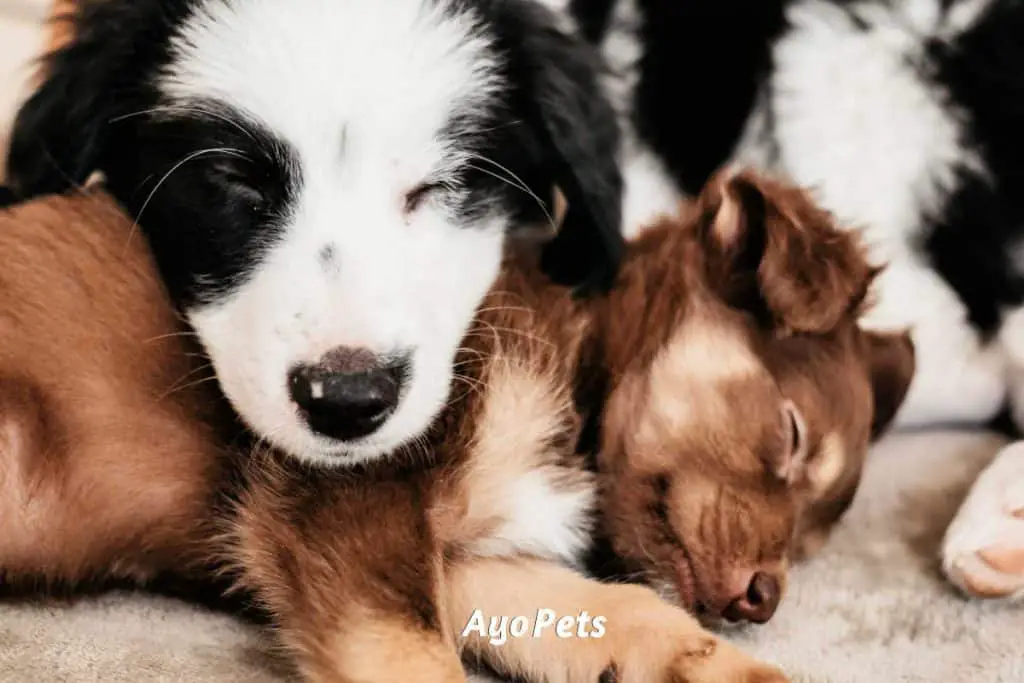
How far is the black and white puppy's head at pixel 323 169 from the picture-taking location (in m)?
1.04

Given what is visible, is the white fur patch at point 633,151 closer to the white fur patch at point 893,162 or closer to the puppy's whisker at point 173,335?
the white fur patch at point 893,162

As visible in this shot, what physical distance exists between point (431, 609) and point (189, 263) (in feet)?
Result: 1.52

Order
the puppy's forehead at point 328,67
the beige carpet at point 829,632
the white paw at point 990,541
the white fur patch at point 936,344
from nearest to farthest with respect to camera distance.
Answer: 1. the beige carpet at point 829,632
2. the puppy's forehead at point 328,67
3. the white paw at point 990,541
4. the white fur patch at point 936,344

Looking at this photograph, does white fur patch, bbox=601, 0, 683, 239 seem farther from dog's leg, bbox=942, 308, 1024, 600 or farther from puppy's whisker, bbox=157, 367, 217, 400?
puppy's whisker, bbox=157, 367, 217, 400

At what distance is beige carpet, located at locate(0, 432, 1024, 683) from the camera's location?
0.98 metres

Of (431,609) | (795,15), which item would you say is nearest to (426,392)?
(431,609)

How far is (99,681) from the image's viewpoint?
0.94 m

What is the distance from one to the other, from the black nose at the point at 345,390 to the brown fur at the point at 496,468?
82mm

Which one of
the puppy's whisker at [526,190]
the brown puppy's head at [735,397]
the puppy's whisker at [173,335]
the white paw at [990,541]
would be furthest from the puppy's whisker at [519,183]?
the white paw at [990,541]

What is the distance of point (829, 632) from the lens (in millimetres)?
1175

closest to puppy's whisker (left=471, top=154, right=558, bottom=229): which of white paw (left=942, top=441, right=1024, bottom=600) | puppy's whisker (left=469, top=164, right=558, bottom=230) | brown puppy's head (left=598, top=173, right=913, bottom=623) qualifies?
puppy's whisker (left=469, top=164, right=558, bottom=230)

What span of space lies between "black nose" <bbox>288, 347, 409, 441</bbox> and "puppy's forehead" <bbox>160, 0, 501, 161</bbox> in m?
0.24

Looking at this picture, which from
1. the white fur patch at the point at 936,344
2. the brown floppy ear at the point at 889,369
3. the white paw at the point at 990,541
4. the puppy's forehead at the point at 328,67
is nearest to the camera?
the puppy's forehead at the point at 328,67

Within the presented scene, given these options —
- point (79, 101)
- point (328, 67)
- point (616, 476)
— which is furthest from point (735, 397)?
point (79, 101)
